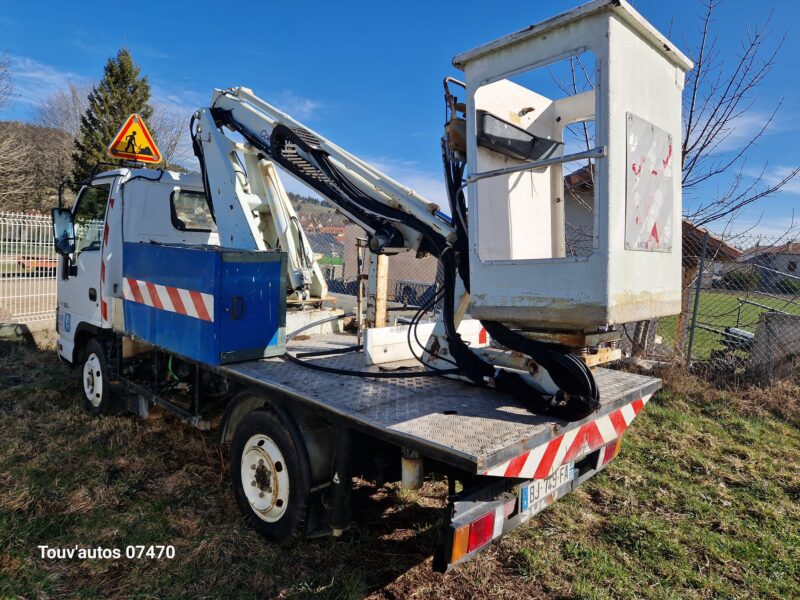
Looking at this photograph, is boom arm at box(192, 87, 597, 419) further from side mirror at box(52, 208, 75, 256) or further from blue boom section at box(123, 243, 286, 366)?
side mirror at box(52, 208, 75, 256)

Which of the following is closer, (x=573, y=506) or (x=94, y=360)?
(x=573, y=506)

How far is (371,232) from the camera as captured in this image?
3.70 metres

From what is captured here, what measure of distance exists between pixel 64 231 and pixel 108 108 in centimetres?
2318

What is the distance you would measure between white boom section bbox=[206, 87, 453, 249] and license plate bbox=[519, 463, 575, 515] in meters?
1.46

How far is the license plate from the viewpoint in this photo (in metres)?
2.56

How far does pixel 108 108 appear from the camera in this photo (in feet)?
80.6

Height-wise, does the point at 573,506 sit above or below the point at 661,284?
below

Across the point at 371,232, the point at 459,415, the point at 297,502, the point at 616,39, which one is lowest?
the point at 297,502

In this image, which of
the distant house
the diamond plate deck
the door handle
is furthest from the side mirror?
the distant house

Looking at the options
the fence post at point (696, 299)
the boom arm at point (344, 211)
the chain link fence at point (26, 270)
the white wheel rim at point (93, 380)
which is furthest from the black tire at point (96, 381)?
the fence post at point (696, 299)

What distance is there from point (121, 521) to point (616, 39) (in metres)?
3.94

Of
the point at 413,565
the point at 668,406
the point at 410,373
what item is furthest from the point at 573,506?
the point at 668,406

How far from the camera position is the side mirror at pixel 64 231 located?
5.53 m

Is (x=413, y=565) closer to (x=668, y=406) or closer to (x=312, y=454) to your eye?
(x=312, y=454)
